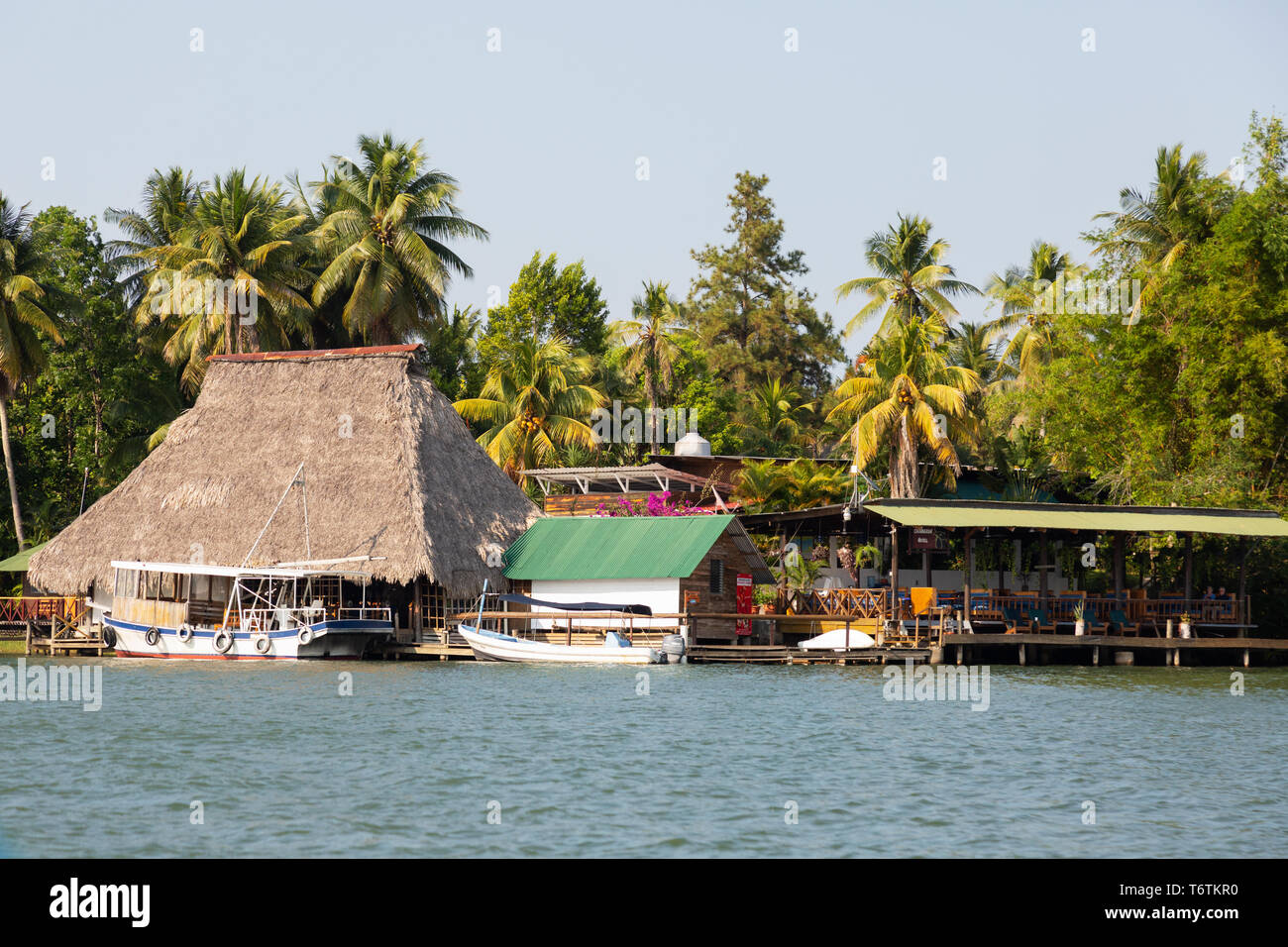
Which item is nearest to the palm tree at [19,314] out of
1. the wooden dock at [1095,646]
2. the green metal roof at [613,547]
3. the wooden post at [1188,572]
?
the green metal roof at [613,547]

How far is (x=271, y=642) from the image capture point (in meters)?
41.0

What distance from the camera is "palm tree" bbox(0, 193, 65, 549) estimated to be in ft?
168

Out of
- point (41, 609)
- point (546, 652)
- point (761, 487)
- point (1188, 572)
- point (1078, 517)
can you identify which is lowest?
point (546, 652)

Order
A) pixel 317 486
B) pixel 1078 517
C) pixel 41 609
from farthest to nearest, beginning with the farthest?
pixel 41 609
pixel 317 486
pixel 1078 517

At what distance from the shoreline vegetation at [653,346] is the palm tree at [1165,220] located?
0.36 feet

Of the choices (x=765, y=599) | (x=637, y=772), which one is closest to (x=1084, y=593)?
(x=765, y=599)

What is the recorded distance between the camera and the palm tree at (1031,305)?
6359 centimetres

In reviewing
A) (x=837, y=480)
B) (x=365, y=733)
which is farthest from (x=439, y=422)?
(x=365, y=733)

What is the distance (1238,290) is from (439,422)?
2619cm

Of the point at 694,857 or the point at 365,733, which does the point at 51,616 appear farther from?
the point at 694,857

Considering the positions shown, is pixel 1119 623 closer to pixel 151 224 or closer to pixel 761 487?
pixel 761 487

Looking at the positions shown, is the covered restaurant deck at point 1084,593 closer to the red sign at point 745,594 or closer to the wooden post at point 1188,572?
the wooden post at point 1188,572

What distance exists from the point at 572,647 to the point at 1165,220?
1098 inches
